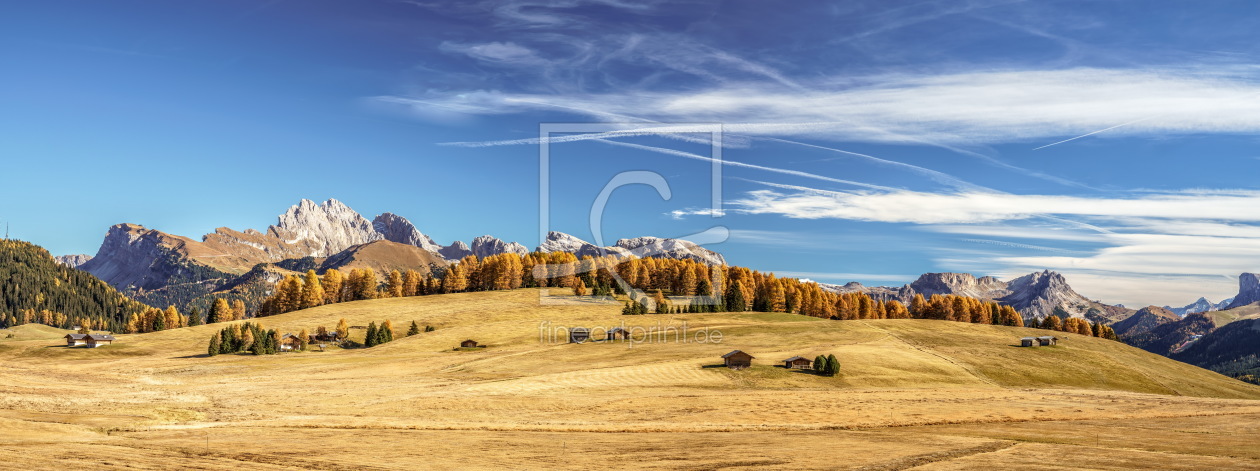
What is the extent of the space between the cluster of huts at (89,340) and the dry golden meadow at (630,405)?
3585 millimetres

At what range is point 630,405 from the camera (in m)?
73.1

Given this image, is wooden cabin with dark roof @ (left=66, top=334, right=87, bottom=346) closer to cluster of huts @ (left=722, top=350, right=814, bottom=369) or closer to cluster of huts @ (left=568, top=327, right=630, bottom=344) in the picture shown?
cluster of huts @ (left=568, top=327, right=630, bottom=344)

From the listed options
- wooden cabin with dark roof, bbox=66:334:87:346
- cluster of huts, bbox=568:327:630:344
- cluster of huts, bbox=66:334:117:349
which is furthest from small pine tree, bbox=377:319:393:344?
wooden cabin with dark roof, bbox=66:334:87:346

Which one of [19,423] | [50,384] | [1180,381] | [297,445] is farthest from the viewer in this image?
[1180,381]

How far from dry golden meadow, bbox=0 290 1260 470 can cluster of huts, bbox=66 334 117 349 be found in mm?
3585

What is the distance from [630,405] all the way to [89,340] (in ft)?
417

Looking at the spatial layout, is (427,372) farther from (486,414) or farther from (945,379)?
(945,379)

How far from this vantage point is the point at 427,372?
103938 mm

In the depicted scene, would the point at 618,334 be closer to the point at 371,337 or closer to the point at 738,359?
the point at 738,359

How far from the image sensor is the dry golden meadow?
45094mm

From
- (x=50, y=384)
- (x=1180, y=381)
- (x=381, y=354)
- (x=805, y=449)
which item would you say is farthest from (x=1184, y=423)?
(x=50, y=384)

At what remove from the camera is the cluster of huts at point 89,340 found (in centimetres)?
14375

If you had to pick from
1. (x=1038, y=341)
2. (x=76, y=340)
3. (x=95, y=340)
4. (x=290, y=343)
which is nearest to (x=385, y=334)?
(x=290, y=343)

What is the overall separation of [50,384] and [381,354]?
48078 millimetres
